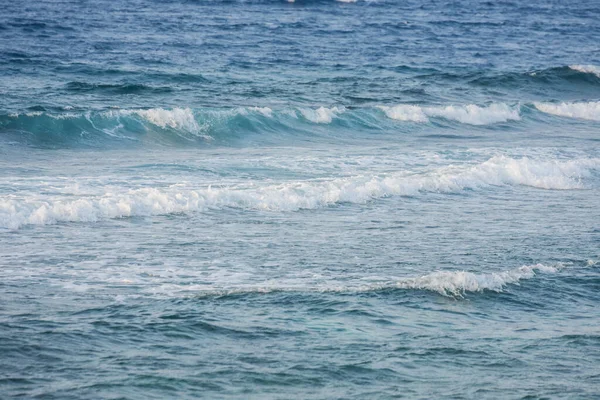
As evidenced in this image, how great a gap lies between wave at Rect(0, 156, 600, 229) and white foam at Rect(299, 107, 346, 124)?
592 centimetres

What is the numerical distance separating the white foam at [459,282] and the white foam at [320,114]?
42.9 feet

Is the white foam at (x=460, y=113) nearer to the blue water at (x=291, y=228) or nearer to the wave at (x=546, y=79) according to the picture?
Result: the blue water at (x=291, y=228)

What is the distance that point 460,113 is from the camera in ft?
81.2

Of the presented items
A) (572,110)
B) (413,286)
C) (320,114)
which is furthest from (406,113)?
(413,286)

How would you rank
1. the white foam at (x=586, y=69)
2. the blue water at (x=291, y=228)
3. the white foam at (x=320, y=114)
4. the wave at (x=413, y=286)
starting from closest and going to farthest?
1. the blue water at (x=291, y=228)
2. the wave at (x=413, y=286)
3. the white foam at (x=320, y=114)
4. the white foam at (x=586, y=69)

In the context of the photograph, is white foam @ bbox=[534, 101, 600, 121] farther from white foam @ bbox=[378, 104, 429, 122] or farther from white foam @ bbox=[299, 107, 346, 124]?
white foam @ bbox=[299, 107, 346, 124]

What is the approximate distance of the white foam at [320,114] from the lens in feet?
75.1

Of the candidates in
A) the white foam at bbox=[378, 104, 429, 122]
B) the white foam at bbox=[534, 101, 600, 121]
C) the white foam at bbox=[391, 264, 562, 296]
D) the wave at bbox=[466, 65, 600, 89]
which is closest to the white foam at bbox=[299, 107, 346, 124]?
the white foam at bbox=[378, 104, 429, 122]

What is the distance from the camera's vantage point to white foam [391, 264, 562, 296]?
9609 mm

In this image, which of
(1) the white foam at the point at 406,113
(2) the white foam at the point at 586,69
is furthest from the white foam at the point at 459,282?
(2) the white foam at the point at 586,69

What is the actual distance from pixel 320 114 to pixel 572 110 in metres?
7.94

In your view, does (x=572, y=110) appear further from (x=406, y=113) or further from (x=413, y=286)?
(x=413, y=286)

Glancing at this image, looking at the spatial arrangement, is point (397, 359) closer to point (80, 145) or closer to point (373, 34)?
point (80, 145)

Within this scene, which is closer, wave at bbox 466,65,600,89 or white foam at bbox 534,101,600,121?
white foam at bbox 534,101,600,121
